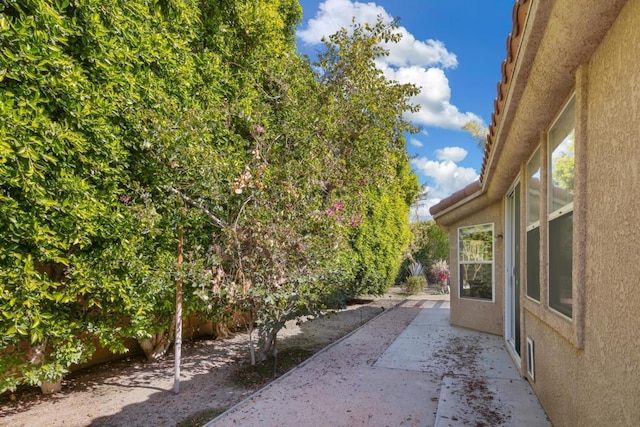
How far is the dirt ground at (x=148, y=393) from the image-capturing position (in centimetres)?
441

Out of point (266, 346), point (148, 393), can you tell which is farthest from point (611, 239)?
point (148, 393)

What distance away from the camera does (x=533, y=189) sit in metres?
4.96

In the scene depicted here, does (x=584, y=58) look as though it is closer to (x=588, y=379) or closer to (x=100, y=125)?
(x=588, y=379)

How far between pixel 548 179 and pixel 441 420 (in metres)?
2.83

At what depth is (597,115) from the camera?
246 cm

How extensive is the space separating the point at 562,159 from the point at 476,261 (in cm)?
588

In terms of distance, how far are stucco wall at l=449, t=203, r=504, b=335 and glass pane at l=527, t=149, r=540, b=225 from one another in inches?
119

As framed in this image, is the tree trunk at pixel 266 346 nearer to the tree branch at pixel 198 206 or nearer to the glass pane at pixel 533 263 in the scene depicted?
the tree branch at pixel 198 206

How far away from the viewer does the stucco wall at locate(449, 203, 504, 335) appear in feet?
26.6

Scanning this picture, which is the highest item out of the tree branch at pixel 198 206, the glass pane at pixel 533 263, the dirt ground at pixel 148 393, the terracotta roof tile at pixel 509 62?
the terracotta roof tile at pixel 509 62

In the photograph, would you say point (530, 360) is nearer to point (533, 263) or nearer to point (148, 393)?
point (533, 263)

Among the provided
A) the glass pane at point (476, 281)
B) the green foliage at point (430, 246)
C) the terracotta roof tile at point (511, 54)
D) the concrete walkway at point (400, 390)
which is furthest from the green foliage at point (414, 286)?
the terracotta roof tile at point (511, 54)

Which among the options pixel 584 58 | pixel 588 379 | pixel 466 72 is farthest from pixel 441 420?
pixel 466 72

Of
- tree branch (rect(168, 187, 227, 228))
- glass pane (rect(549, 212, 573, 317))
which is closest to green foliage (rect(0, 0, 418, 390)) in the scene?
tree branch (rect(168, 187, 227, 228))
